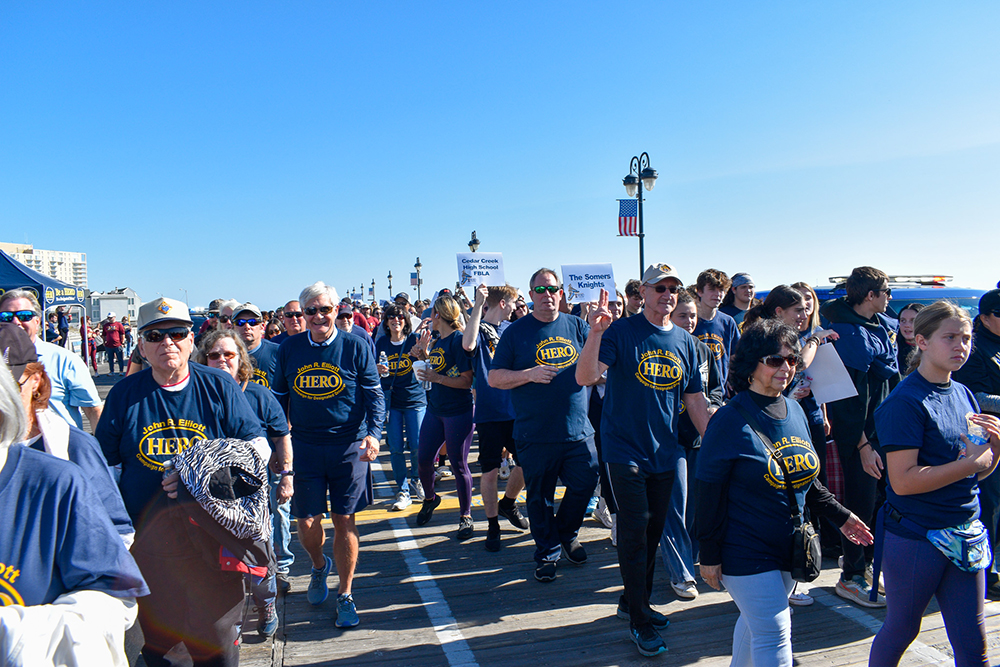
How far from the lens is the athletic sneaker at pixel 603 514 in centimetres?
593

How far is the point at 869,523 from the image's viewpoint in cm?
458

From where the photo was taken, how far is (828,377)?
14.0ft

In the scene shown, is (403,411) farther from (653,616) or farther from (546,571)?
(653,616)

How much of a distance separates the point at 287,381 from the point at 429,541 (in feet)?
7.24

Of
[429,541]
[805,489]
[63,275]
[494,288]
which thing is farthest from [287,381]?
[63,275]

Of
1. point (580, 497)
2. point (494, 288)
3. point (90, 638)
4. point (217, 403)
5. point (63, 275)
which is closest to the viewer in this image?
point (90, 638)

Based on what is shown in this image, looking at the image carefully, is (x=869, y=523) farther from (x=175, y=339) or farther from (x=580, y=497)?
(x=175, y=339)

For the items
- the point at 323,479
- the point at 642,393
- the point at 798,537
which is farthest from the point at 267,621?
the point at 798,537

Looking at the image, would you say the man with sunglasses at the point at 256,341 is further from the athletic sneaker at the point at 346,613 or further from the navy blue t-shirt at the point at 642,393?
the navy blue t-shirt at the point at 642,393

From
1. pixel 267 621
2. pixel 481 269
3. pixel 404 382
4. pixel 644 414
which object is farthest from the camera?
pixel 404 382

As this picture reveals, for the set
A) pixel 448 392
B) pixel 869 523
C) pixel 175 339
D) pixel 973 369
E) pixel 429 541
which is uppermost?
pixel 175 339

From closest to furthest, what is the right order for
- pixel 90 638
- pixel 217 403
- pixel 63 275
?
pixel 90 638
pixel 217 403
pixel 63 275

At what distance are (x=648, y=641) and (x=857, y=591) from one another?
1.76 meters

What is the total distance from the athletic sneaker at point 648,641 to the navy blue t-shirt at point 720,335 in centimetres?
228
